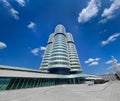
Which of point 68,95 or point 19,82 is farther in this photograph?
point 19,82

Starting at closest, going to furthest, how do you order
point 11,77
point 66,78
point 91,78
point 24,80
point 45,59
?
1. point 11,77
2. point 24,80
3. point 66,78
4. point 91,78
5. point 45,59

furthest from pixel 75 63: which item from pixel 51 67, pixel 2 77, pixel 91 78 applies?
pixel 2 77

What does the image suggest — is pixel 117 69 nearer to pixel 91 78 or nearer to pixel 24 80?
pixel 91 78

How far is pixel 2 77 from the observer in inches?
913

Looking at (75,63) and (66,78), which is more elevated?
(75,63)

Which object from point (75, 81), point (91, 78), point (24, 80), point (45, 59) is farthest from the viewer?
point (45, 59)

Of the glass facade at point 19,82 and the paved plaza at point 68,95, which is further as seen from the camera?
the glass facade at point 19,82

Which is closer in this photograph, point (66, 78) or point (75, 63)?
point (66, 78)

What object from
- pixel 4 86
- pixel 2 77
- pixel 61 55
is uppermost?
pixel 61 55

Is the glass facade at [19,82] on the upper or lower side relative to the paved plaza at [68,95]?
upper

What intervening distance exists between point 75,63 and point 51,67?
2577 cm

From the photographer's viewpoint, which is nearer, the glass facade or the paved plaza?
the paved plaza

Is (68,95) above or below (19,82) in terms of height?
below

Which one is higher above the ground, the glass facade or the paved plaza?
the glass facade
